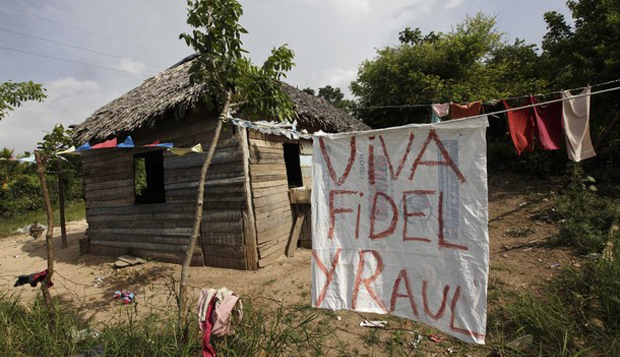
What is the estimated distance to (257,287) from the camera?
4.60 meters

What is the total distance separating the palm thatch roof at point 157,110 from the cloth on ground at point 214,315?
3.43 m

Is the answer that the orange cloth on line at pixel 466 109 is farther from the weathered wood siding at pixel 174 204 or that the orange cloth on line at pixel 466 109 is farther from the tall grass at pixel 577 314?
the weathered wood siding at pixel 174 204

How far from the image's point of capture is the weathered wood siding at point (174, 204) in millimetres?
5273

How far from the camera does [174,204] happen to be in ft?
19.2

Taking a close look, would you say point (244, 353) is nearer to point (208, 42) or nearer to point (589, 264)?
point (208, 42)

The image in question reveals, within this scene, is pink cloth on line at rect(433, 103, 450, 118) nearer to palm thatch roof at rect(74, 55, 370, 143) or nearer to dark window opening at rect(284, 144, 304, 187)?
palm thatch roof at rect(74, 55, 370, 143)

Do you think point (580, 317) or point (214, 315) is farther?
point (580, 317)

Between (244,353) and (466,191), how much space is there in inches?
80.2

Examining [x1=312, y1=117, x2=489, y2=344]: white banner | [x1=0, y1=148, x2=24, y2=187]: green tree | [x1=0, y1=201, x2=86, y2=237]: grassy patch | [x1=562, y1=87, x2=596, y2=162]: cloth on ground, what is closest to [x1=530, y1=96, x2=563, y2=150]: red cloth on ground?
[x1=562, y1=87, x2=596, y2=162]: cloth on ground

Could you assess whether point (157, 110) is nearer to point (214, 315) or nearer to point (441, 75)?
point (214, 315)

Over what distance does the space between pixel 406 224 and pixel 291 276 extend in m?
3.39

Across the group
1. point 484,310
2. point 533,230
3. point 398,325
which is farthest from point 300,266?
point 533,230

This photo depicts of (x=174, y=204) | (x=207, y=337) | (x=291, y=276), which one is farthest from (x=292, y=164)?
(x=207, y=337)

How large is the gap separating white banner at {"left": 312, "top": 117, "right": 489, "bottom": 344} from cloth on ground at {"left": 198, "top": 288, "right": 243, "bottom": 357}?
669mm
